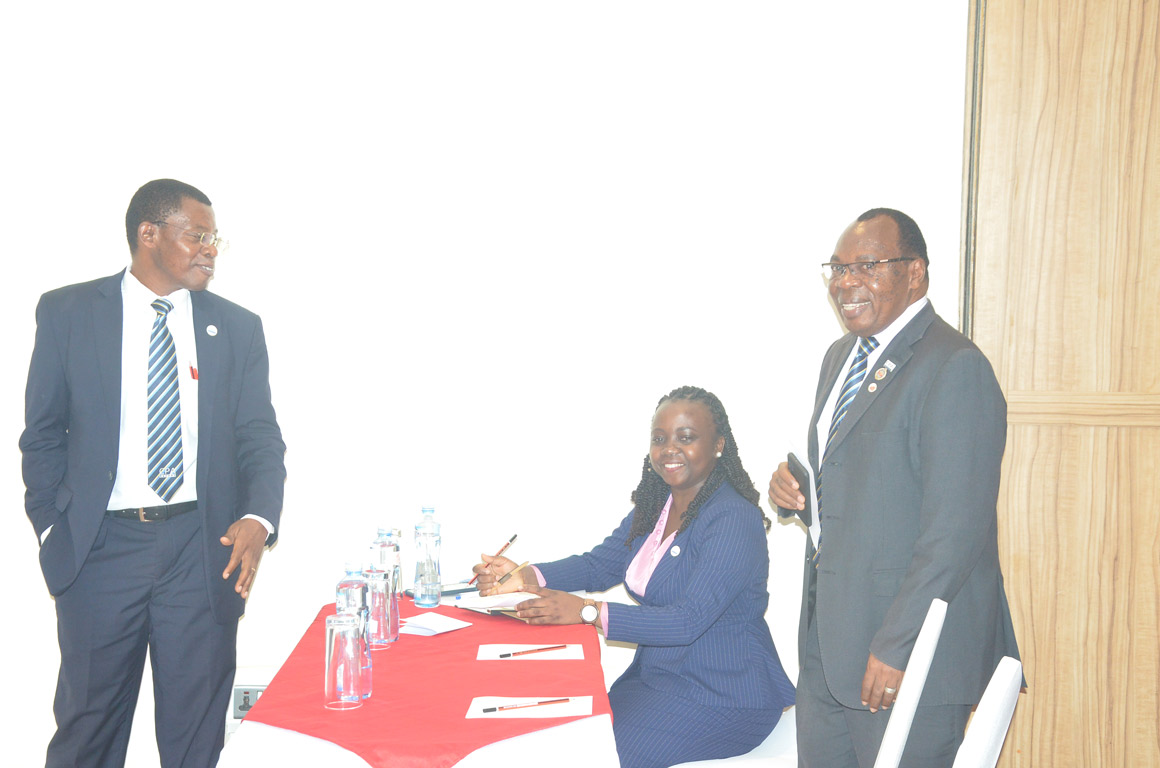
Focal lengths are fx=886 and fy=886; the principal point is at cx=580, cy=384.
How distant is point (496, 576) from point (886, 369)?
4.72 ft

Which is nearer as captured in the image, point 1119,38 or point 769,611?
point 1119,38

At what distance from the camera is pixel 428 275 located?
3449 millimetres

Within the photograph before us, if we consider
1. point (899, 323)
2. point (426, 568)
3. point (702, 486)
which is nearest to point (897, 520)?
point (899, 323)

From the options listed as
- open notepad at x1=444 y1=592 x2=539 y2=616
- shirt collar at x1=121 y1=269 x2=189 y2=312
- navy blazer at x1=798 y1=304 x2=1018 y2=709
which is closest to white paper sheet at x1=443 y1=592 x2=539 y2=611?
open notepad at x1=444 y1=592 x2=539 y2=616

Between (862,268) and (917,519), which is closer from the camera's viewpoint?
(917,519)

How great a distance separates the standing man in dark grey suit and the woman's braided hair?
47cm

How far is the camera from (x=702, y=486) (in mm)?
2822

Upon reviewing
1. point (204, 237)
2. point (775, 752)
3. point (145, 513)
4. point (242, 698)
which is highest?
point (204, 237)

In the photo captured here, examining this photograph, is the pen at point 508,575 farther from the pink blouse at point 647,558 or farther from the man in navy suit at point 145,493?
the man in navy suit at point 145,493

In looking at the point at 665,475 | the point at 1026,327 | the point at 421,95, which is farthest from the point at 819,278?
the point at 421,95

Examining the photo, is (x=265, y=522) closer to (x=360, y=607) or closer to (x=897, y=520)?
(x=360, y=607)

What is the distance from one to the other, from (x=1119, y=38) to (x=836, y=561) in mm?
2350

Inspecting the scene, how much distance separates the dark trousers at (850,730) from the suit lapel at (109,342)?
6.98 ft

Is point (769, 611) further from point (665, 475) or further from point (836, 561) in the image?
point (836, 561)
